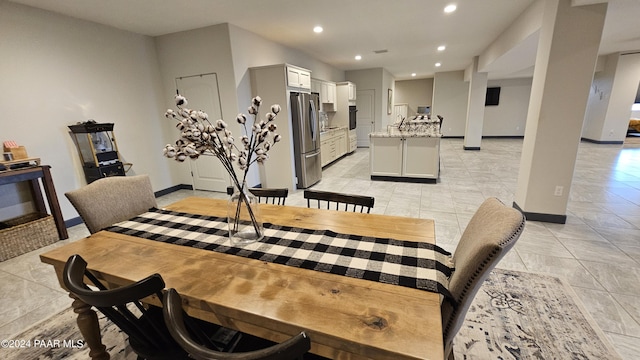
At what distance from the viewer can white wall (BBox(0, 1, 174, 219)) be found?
2959 millimetres

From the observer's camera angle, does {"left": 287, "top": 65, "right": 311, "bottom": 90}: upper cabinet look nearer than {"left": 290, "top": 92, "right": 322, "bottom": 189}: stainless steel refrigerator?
Yes

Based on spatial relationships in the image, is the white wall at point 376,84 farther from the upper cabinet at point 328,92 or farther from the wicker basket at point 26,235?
the wicker basket at point 26,235

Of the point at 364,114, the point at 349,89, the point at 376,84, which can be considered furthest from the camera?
the point at 364,114

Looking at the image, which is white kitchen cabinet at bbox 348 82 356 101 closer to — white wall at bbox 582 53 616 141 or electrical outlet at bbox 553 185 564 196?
electrical outlet at bbox 553 185 564 196

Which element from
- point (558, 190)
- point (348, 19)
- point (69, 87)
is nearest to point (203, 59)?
point (69, 87)

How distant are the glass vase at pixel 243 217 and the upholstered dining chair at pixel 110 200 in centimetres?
96

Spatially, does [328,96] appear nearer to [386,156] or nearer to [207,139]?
[386,156]

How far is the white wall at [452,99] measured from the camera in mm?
10367

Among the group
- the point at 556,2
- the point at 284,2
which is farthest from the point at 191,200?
the point at 556,2

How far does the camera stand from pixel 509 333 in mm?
1638

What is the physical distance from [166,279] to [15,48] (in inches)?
150

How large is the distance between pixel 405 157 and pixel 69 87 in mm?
5122

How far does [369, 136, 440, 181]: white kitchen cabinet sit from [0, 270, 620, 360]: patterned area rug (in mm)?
2987

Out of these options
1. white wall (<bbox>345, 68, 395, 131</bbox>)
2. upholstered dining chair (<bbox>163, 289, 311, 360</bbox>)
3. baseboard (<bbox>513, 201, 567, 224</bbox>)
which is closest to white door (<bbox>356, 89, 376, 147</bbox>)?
white wall (<bbox>345, 68, 395, 131</bbox>)
